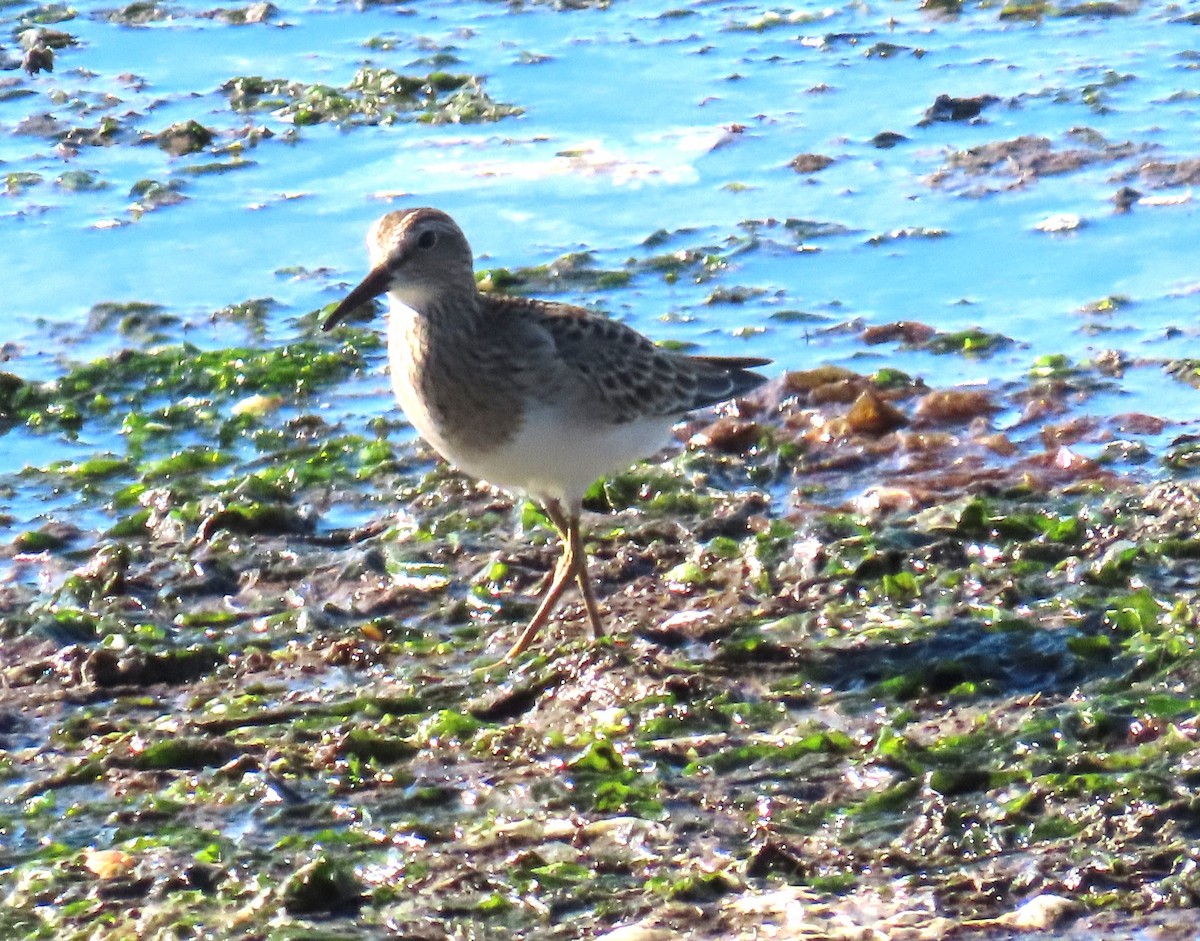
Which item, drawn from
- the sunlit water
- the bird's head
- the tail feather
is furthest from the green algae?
the bird's head

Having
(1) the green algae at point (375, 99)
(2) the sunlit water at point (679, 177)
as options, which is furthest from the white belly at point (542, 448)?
(1) the green algae at point (375, 99)

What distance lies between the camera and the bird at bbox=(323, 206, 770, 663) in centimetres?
607

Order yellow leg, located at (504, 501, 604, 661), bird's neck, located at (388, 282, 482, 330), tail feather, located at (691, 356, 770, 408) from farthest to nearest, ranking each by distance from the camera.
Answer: tail feather, located at (691, 356, 770, 408), bird's neck, located at (388, 282, 482, 330), yellow leg, located at (504, 501, 604, 661)

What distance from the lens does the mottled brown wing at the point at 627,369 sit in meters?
6.29

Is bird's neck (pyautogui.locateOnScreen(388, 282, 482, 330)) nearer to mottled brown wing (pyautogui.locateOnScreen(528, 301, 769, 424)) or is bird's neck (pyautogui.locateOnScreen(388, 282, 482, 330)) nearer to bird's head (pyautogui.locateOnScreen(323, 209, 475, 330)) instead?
bird's head (pyautogui.locateOnScreen(323, 209, 475, 330))

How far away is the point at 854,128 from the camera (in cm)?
1045

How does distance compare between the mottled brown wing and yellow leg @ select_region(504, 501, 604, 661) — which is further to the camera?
the mottled brown wing

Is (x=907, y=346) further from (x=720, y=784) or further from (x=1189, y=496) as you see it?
(x=720, y=784)

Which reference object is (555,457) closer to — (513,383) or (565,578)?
(513,383)

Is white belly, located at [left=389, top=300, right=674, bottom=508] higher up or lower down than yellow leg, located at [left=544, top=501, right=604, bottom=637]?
higher up

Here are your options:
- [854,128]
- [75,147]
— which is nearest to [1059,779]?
[854,128]

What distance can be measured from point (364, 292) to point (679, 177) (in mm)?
4053

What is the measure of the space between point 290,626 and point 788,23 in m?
6.91

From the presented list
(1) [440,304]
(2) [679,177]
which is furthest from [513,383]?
(2) [679,177]
